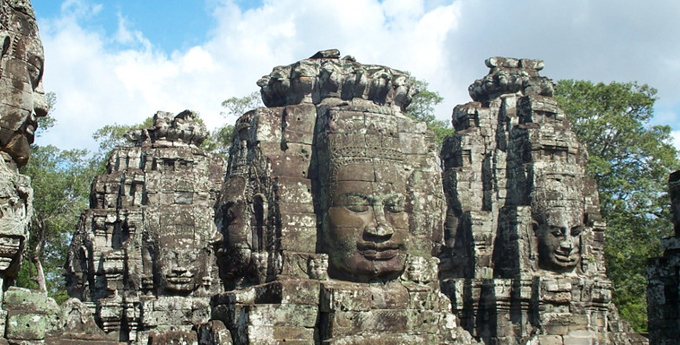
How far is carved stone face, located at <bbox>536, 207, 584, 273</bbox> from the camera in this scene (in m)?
15.0

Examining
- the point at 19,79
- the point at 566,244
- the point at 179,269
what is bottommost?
the point at 179,269

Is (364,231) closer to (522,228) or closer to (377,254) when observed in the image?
(377,254)

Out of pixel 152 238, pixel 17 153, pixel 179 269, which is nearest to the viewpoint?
pixel 17 153

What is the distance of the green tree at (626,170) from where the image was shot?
23844 mm

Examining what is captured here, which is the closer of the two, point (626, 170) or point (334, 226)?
point (334, 226)

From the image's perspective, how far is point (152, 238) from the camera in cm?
1459

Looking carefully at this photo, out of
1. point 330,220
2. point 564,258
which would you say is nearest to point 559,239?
point 564,258

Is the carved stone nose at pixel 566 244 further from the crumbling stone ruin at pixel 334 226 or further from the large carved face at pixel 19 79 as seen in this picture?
the large carved face at pixel 19 79

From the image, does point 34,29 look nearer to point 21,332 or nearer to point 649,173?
point 21,332

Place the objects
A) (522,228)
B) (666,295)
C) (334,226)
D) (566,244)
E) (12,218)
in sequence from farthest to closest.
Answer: (522,228)
(566,244)
(334,226)
(666,295)
(12,218)

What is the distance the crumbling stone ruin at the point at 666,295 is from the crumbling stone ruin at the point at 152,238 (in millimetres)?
8148

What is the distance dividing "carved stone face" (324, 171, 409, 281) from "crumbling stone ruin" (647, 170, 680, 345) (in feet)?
10.7

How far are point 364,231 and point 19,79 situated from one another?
501 cm

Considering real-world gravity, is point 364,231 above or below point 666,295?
above
